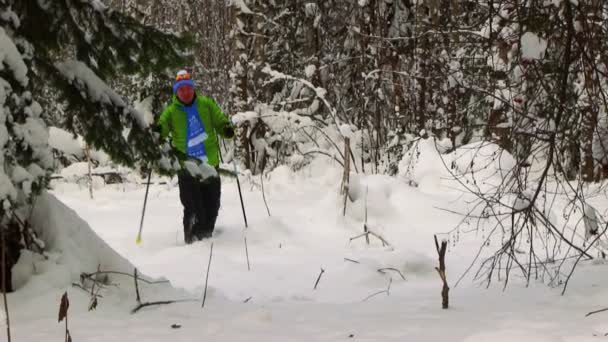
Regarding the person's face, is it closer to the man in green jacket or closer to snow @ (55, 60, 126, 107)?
the man in green jacket

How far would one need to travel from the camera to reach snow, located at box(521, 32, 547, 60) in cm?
285

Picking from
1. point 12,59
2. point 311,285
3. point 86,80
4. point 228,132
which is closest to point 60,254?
point 86,80

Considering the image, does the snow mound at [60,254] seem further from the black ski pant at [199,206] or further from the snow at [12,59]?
the black ski pant at [199,206]

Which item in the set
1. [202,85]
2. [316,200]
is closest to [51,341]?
[316,200]

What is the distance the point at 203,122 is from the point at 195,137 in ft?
0.65

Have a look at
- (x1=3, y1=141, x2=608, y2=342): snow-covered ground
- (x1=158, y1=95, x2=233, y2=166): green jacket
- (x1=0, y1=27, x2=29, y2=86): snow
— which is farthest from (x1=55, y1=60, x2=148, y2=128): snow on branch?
(x1=158, y1=95, x2=233, y2=166): green jacket

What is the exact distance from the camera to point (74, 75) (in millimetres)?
3072

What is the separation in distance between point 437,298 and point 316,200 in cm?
486

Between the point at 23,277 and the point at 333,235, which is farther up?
the point at 23,277

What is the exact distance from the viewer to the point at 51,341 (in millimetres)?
2461

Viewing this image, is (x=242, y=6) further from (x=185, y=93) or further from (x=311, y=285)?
(x=311, y=285)

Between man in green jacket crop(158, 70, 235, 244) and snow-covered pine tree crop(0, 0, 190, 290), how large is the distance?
9.43ft

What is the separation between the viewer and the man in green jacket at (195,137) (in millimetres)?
6375

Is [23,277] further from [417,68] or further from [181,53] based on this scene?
[417,68]
